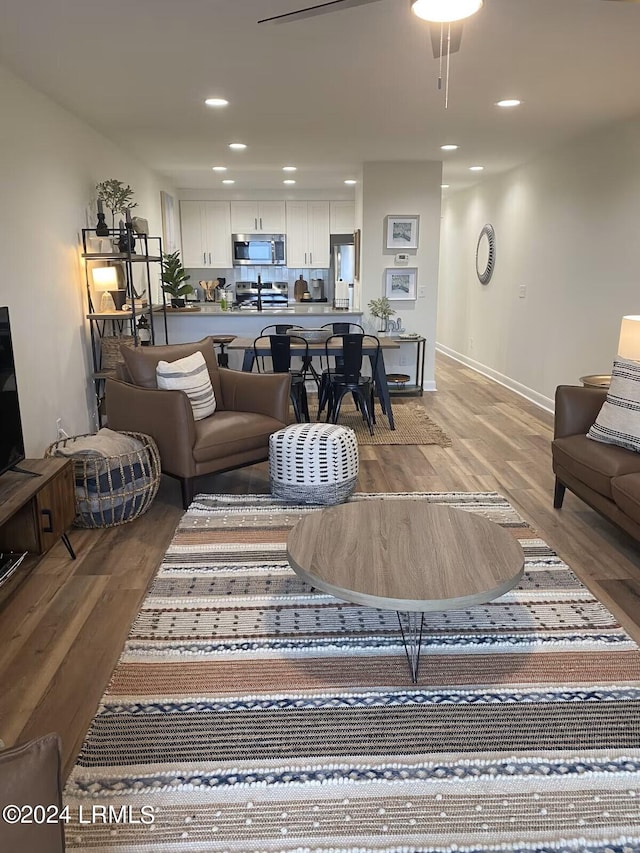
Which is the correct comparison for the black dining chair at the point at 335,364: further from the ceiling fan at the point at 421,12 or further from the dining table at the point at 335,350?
the ceiling fan at the point at 421,12

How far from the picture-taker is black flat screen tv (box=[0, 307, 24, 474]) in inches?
113

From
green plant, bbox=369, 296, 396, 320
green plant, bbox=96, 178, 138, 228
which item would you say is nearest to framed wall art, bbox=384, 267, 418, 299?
green plant, bbox=369, 296, 396, 320

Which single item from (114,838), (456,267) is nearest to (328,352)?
(114,838)

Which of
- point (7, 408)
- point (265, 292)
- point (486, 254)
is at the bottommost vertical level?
point (7, 408)

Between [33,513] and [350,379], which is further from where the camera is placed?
[350,379]

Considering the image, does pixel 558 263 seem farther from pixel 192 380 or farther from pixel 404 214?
pixel 192 380

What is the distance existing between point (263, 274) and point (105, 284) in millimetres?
4656

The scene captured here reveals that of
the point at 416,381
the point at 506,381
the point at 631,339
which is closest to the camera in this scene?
the point at 631,339

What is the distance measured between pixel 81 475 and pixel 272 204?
6.82 meters

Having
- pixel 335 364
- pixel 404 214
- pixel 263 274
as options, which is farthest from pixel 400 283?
pixel 263 274

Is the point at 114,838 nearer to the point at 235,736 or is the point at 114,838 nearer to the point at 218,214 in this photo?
the point at 235,736

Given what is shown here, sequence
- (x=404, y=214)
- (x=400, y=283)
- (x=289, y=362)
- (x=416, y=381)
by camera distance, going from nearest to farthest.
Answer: (x=289, y=362), (x=404, y=214), (x=400, y=283), (x=416, y=381)

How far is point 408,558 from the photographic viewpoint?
2.30 m

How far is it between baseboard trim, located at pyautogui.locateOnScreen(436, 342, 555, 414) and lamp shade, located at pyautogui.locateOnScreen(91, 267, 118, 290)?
4226 mm
